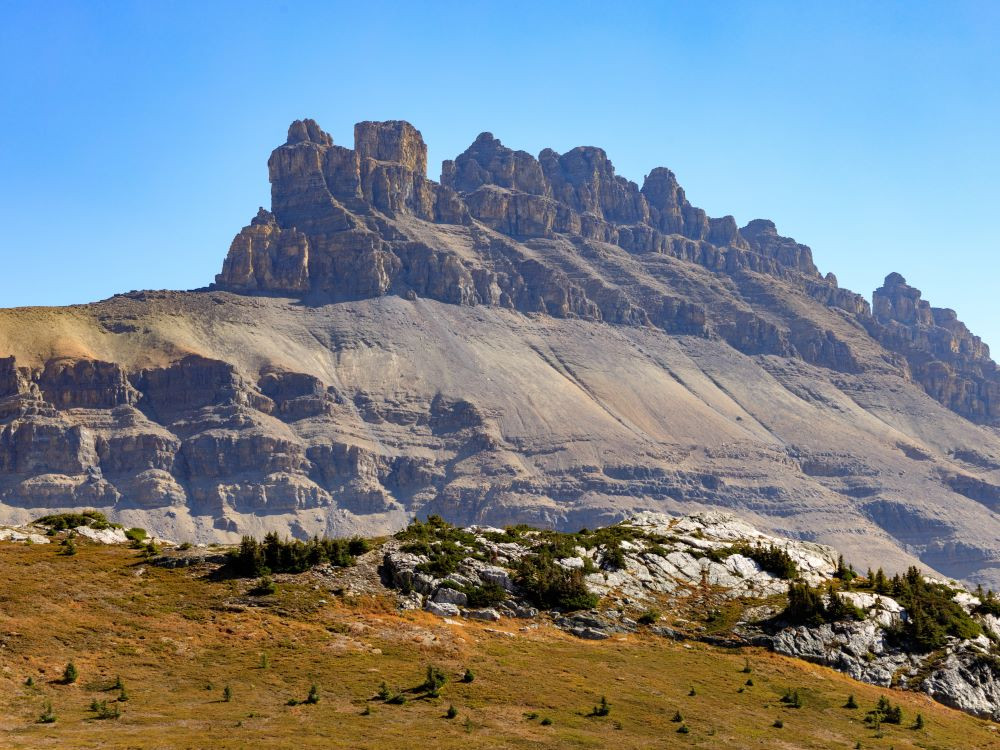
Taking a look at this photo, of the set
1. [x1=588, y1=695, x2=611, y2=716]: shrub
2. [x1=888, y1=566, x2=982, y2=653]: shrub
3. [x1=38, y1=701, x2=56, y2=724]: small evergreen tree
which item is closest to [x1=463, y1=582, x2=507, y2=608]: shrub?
[x1=588, y1=695, x2=611, y2=716]: shrub

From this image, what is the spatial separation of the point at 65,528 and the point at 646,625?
110 ft

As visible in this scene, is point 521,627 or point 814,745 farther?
point 521,627

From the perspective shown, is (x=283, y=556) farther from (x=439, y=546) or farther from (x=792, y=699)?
(x=792, y=699)

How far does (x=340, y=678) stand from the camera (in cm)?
5097

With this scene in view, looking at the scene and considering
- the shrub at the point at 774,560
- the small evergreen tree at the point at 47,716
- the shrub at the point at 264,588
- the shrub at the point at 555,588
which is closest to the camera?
the small evergreen tree at the point at 47,716

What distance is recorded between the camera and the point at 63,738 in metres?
42.2

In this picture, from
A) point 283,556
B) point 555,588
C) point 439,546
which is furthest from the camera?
point 439,546

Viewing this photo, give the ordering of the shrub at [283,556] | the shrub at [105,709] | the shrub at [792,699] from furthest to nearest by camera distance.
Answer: the shrub at [283,556] < the shrub at [792,699] < the shrub at [105,709]

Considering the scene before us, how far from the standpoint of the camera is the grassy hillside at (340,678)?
45625mm

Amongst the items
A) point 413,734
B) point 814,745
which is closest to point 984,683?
point 814,745

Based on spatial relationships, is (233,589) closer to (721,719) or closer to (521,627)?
(521,627)

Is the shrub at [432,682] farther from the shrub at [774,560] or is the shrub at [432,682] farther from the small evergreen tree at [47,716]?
the shrub at [774,560]

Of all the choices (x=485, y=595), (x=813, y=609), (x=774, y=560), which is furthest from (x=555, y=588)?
(x=774, y=560)

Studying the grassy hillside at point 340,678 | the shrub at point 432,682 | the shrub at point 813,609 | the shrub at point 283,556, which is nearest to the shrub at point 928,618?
the shrub at point 813,609
